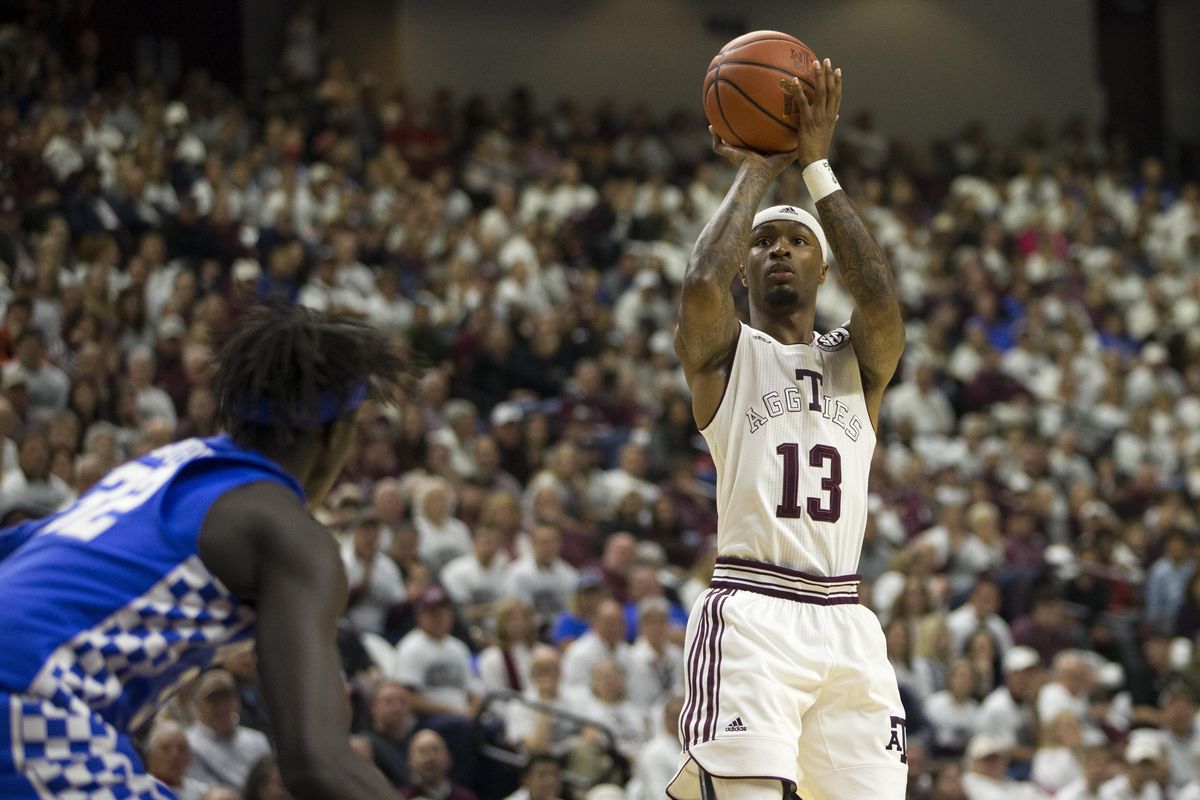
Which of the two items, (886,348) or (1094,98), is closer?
(886,348)

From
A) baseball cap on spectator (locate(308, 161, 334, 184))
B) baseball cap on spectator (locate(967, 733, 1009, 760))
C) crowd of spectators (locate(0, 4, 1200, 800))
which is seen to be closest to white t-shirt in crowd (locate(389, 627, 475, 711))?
crowd of spectators (locate(0, 4, 1200, 800))

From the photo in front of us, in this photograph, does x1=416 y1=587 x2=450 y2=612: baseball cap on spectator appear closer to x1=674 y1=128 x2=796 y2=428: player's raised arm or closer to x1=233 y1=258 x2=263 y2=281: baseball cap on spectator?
x1=233 y1=258 x2=263 y2=281: baseball cap on spectator

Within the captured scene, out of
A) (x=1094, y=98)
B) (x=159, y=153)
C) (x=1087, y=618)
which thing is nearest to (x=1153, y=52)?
(x=1094, y=98)

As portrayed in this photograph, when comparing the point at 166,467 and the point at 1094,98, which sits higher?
the point at 1094,98

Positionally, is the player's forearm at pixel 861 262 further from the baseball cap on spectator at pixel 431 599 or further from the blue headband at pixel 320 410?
the baseball cap on spectator at pixel 431 599

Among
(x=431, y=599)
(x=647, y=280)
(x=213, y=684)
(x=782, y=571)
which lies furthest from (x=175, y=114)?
(x=782, y=571)

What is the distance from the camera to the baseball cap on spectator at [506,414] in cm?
1241

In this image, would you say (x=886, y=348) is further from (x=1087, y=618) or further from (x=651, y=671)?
(x=1087, y=618)

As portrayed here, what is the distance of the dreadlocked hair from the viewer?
2.87 m

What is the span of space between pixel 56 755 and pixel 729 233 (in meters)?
2.64

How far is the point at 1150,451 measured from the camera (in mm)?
15422

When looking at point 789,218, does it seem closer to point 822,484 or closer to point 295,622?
point 822,484

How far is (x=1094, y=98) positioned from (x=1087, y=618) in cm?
1412

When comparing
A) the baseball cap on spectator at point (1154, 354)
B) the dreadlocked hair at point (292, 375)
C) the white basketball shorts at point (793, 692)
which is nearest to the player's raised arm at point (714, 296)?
the white basketball shorts at point (793, 692)
